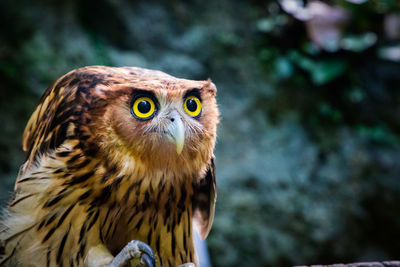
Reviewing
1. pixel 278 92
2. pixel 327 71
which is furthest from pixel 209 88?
pixel 327 71

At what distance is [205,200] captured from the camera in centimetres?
133

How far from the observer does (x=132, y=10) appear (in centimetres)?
343

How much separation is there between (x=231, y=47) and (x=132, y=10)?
98 centimetres

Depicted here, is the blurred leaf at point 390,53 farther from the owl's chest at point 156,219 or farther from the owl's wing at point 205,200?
the owl's chest at point 156,219

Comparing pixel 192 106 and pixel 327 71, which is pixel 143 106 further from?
pixel 327 71

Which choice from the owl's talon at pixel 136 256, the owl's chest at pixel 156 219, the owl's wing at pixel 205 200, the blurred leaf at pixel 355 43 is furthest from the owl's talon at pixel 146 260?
the blurred leaf at pixel 355 43

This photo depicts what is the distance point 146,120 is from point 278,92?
2.76 m

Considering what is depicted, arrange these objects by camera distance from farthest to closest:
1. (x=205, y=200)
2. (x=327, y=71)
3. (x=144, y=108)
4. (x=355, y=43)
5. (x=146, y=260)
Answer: (x=355, y=43) < (x=327, y=71) < (x=205, y=200) < (x=144, y=108) < (x=146, y=260)

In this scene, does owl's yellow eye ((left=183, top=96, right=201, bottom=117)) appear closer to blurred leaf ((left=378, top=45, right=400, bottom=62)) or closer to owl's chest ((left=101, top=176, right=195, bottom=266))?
owl's chest ((left=101, top=176, right=195, bottom=266))

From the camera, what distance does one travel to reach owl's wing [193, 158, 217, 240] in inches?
49.8

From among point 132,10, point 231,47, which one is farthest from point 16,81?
point 231,47

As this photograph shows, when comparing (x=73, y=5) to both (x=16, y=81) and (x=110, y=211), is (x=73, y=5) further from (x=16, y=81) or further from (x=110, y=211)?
(x=110, y=211)

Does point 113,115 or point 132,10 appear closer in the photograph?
point 113,115

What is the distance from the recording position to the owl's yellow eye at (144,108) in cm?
105
